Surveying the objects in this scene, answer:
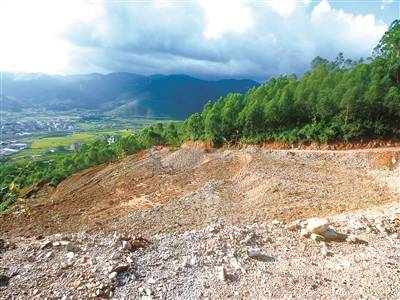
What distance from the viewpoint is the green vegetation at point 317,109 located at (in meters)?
27.3

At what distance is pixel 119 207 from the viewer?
18.3m

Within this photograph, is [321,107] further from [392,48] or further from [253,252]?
[253,252]

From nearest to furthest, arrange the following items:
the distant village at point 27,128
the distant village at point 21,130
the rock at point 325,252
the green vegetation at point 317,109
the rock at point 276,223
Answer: the rock at point 325,252, the rock at point 276,223, the green vegetation at point 317,109, the distant village at point 21,130, the distant village at point 27,128

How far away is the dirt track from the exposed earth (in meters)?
0.10

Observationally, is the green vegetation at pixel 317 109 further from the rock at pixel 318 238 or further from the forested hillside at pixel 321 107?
the rock at pixel 318 238

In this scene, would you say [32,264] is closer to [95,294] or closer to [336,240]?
[95,294]

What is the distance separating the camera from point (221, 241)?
1066 cm

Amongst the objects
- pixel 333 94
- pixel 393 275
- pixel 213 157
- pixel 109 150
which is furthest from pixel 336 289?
pixel 109 150

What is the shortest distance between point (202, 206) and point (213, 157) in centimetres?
1134

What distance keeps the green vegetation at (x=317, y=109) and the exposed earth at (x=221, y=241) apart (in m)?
6.94

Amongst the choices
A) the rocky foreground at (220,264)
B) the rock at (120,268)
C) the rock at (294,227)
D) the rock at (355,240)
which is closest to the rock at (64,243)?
the rocky foreground at (220,264)

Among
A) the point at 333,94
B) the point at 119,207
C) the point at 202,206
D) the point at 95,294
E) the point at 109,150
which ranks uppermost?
the point at 333,94

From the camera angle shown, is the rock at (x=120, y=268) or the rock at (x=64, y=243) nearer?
the rock at (x=120, y=268)

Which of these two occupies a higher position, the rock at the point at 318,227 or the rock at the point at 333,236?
the rock at the point at 318,227
